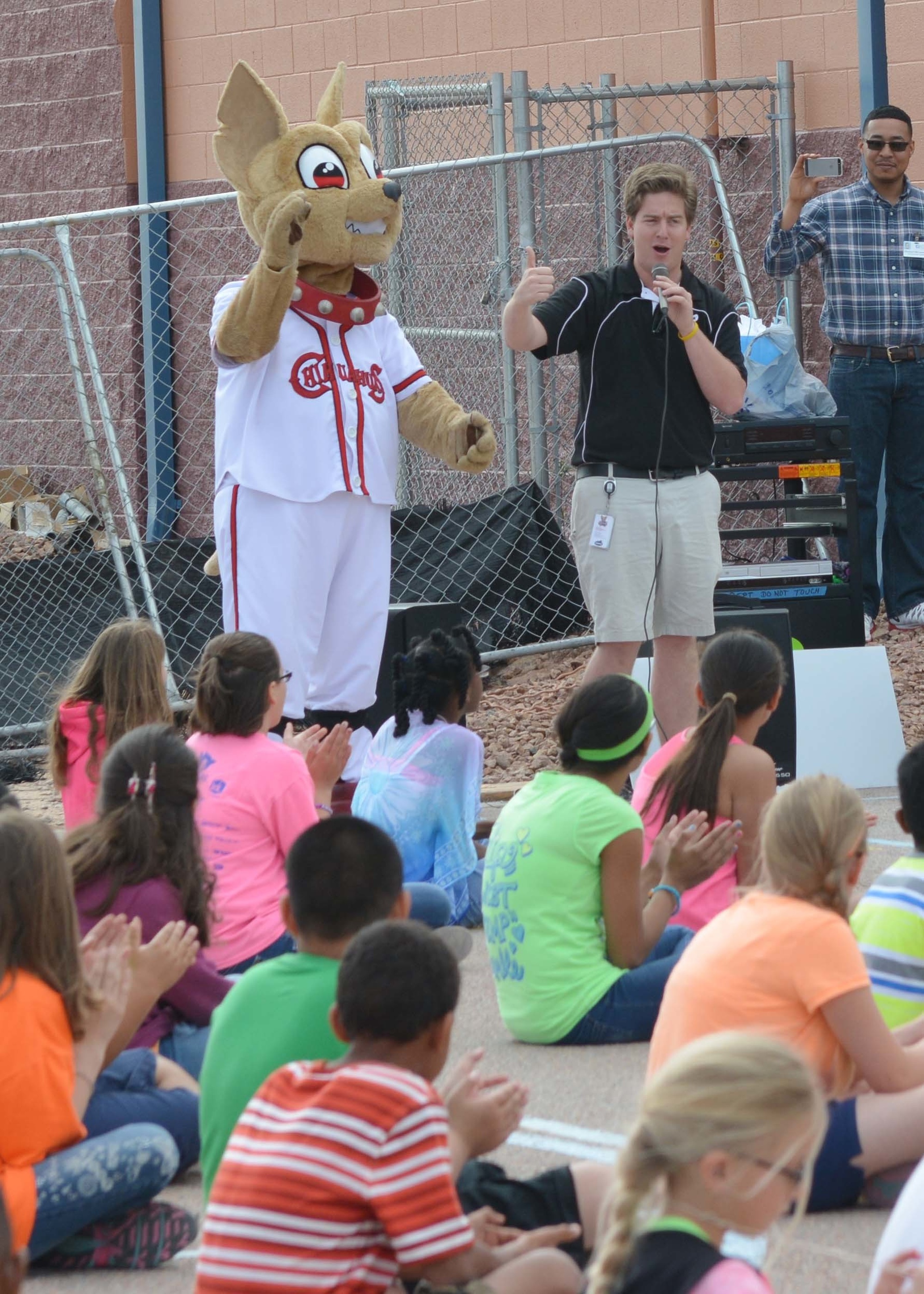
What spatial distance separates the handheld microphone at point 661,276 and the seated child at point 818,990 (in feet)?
8.59

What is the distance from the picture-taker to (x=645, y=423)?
17.6ft

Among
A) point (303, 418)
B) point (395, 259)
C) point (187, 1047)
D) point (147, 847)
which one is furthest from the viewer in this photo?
point (395, 259)

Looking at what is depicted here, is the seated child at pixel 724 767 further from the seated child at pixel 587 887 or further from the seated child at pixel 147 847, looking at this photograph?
the seated child at pixel 147 847

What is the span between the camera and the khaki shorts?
540 cm

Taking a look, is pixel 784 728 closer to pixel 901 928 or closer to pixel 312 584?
pixel 312 584

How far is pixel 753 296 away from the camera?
8.55 meters

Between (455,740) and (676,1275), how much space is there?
283 cm

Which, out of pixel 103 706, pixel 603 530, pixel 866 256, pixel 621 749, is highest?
pixel 866 256

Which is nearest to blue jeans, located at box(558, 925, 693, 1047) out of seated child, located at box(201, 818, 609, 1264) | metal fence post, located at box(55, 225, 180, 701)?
seated child, located at box(201, 818, 609, 1264)

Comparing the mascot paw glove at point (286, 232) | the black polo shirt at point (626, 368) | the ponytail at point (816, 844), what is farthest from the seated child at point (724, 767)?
the mascot paw glove at point (286, 232)

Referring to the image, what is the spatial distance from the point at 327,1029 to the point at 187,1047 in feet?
3.02

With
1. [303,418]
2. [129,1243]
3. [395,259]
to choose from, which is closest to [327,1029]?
[129,1243]

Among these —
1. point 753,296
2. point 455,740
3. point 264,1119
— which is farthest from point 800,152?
point 264,1119

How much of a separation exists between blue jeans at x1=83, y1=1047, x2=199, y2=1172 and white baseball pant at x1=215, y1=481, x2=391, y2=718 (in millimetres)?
1997
